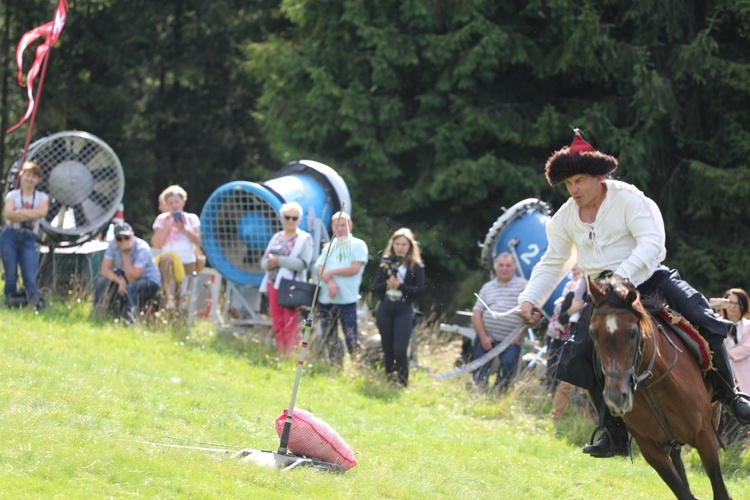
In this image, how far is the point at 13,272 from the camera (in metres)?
14.3

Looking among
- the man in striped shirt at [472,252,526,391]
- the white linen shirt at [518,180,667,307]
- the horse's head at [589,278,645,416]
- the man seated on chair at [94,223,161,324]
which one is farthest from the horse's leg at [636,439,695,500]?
the man seated on chair at [94,223,161,324]

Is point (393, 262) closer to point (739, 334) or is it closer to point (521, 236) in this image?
point (521, 236)

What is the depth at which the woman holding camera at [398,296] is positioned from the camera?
12602 mm

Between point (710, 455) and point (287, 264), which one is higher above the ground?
point (710, 455)

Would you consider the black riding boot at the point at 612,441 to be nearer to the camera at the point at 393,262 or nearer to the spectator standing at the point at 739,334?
the spectator standing at the point at 739,334

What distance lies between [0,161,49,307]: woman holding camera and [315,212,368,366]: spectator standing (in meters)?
3.77

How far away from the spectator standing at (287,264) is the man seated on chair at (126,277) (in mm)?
1542

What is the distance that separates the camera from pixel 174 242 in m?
15.0

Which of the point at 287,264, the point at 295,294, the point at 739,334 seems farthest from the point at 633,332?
the point at 287,264

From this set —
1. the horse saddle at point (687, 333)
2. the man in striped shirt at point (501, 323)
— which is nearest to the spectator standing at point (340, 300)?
the man in striped shirt at point (501, 323)

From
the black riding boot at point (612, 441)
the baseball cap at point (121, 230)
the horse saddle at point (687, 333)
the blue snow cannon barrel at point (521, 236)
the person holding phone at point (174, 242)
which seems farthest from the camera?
the person holding phone at point (174, 242)

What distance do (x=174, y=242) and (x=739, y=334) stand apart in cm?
750

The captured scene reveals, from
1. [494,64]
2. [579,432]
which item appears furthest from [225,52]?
[579,432]

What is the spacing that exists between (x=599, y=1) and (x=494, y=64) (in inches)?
86.0
